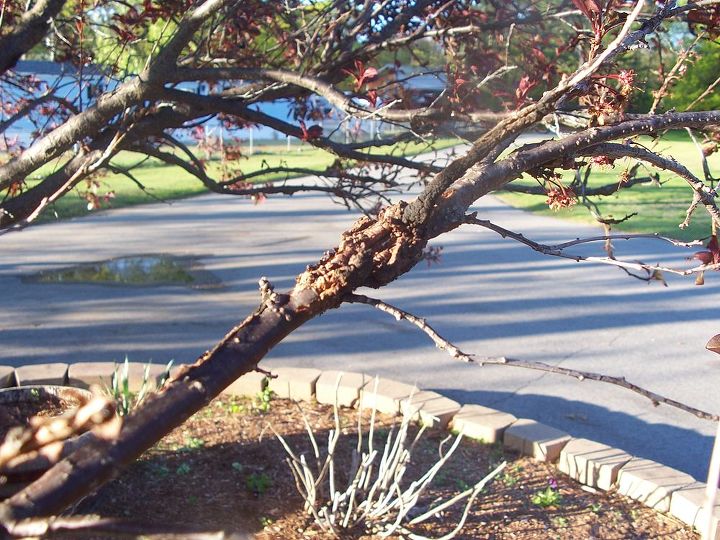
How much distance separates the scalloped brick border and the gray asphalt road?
71 cm

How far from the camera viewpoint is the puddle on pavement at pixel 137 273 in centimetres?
895

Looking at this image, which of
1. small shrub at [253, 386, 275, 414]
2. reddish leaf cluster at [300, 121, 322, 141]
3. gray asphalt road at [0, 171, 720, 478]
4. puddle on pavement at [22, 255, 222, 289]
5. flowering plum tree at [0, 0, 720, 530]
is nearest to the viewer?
flowering plum tree at [0, 0, 720, 530]

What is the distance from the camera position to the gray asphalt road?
18.4ft

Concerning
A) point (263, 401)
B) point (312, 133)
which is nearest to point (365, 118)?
point (312, 133)

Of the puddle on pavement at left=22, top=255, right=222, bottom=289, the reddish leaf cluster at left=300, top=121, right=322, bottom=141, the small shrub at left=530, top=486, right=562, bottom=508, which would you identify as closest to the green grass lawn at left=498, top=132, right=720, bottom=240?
the puddle on pavement at left=22, top=255, right=222, bottom=289

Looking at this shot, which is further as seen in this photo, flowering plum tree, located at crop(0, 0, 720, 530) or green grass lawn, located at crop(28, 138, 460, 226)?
green grass lawn, located at crop(28, 138, 460, 226)

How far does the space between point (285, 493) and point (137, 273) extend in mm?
6239

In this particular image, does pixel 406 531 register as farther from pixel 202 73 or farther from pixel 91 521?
pixel 91 521

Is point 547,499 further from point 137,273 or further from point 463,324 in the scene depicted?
point 137,273

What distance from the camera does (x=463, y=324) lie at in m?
7.51

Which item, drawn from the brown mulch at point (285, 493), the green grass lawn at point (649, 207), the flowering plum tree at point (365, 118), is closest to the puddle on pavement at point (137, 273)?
the flowering plum tree at point (365, 118)

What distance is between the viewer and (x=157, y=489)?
12.4 ft

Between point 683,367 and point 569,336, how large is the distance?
1.07 m

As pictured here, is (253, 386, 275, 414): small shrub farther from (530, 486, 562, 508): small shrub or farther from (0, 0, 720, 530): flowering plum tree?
(530, 486, 562, 508): small shrub
